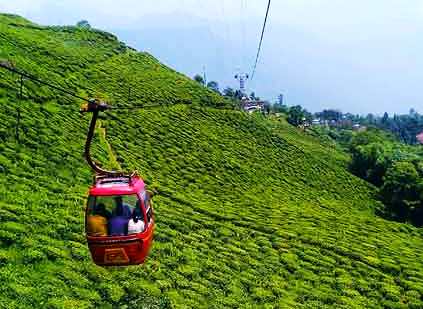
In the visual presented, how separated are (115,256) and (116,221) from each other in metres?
1.21

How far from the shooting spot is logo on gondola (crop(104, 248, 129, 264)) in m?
20.8

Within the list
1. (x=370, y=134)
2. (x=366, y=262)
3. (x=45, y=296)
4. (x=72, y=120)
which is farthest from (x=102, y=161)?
(x=370, y=134)

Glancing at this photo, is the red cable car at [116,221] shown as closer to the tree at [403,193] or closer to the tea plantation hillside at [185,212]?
the tea plantation hillside at [185,212]

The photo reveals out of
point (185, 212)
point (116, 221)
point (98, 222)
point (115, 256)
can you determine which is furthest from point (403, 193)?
point (98, 222)

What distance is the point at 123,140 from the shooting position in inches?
2261

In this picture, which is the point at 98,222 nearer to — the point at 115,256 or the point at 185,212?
the point at 115,256

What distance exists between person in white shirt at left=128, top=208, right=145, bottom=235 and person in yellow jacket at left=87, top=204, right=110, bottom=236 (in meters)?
0.81

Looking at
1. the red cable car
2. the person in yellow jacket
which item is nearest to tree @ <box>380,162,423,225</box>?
the red cable car

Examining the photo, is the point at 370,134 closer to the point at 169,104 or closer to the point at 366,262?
the point at 169,104

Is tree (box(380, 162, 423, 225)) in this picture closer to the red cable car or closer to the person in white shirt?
the person in white shirt

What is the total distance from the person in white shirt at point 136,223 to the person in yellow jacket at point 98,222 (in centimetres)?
81

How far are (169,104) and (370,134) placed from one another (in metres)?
58.8

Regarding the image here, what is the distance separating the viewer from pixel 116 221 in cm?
2081

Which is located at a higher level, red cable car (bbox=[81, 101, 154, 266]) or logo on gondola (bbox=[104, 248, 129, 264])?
red cable car (bbox=[81, 101, 154, 266])
